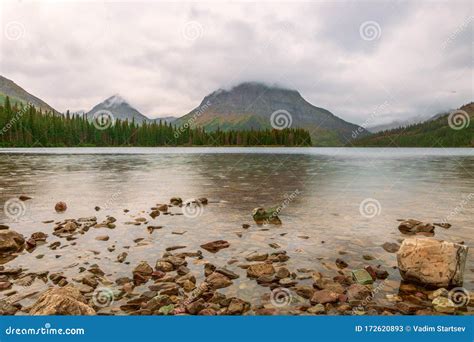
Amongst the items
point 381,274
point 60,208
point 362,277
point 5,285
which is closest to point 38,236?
point 5,285

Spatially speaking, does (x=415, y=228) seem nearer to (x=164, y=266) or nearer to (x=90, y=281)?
(x=164, y=266)

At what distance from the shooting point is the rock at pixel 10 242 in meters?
12.0

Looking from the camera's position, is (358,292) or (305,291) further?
(305,291)

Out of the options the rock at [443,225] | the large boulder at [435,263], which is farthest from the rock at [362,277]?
the rock at [443,225]

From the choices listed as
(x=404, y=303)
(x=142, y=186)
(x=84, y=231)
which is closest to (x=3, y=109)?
(x=142, y=186)

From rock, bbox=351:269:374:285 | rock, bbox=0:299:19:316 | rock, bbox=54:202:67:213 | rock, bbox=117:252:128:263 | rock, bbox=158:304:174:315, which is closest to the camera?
rock, bbox=0:299:19:316

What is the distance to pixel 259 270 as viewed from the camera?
1034 centimetres

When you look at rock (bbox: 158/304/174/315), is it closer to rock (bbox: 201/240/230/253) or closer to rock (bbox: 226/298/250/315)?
rock (bbox: 226/298/250/315)

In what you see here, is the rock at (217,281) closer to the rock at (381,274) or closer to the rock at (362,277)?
the rock at (362,277)

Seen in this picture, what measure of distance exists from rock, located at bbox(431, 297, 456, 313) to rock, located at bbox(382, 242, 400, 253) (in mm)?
3980

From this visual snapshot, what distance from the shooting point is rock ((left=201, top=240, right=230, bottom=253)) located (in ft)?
41.7

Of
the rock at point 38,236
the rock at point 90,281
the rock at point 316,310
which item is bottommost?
the rock at point 316,310

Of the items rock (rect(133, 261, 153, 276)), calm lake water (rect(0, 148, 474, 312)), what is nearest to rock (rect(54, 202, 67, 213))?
calm lake water (rect(0, 148, 474, 312))

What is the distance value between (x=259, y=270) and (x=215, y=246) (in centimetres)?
298
